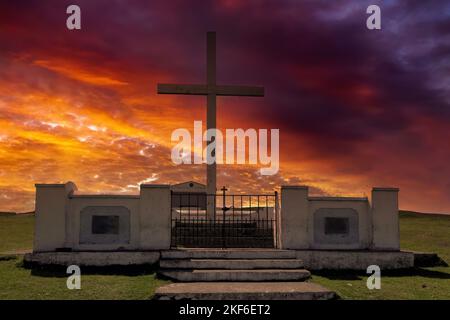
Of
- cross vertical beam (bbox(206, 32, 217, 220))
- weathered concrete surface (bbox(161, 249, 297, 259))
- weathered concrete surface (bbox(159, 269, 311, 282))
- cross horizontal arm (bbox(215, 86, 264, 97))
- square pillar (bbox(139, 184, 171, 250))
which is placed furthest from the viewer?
cross horizontal arm (bbox(215, 86, 264, 97))

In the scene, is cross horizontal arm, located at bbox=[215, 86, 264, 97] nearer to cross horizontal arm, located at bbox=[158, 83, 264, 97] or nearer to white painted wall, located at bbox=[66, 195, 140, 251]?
cross horizontal arm, located at bbox=[158, 83, 264, 97]

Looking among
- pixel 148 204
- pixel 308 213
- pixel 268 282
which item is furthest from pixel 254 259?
pixel 148 204

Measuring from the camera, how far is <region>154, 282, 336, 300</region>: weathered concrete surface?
8.78m

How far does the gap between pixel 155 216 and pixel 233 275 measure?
3127 millimetres

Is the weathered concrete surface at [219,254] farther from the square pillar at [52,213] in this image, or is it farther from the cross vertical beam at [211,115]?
the cross vertical beam at [211,115]

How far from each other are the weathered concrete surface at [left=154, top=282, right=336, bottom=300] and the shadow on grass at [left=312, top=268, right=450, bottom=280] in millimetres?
2320

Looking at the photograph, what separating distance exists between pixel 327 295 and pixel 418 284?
3.36 meters

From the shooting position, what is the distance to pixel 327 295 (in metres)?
8.96

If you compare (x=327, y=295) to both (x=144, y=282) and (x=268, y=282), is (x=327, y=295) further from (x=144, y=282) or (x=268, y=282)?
(x=144, y=282)

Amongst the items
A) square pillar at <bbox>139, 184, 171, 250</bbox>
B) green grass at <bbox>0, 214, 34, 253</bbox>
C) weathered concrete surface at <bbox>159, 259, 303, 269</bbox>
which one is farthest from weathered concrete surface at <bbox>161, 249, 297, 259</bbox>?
green grass at <bbox>0, 214, 34, 253</bbox>

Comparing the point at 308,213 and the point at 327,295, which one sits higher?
the point at 308,213

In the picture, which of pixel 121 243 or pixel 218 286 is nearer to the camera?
pixel 218 286

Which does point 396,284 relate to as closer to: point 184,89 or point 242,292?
point 242,292

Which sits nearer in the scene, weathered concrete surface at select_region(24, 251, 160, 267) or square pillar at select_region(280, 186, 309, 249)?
weathered concrete surface at select_region(24, 251, 160, 267)
